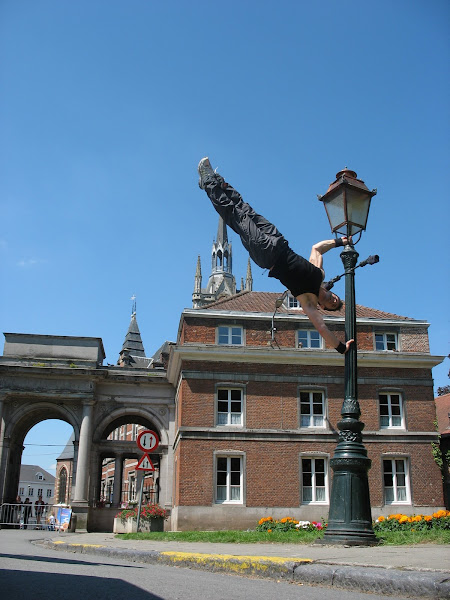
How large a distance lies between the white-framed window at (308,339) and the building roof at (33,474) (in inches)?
4019

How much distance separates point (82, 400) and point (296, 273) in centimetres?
2416

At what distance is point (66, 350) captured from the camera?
104 ft

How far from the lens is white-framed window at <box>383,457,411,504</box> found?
88.1 ft

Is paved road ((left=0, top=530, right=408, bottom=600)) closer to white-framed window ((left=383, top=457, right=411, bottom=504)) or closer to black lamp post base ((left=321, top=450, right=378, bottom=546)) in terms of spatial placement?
black lamp post base ((left=321, top=450, right=378, bottom=546))

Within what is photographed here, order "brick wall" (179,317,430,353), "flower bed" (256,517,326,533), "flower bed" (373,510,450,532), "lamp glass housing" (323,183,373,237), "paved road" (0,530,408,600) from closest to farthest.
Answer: "paved road" (0,530,408,600) → "lamp glass housing" (323,183,373,237) → "flower bed" (373,510,450,532) → "flower bed" (256,517,326,533) → "brick wall" (179,317,430,353)

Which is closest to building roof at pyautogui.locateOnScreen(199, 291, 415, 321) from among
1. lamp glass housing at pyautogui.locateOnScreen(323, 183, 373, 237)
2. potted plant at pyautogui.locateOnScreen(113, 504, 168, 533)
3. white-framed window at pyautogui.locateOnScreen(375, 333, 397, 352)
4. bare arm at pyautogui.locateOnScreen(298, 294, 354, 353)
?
white-framed window at pyautogui.locateOnScreen(375, 333, 397, 352)

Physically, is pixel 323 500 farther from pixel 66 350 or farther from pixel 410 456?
pixel 66 350

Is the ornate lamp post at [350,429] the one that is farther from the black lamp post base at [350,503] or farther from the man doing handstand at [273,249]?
the man doing handstand at [273,249]

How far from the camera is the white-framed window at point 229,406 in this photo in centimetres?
2712

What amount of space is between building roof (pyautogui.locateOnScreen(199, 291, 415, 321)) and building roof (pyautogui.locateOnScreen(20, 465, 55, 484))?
9942cm

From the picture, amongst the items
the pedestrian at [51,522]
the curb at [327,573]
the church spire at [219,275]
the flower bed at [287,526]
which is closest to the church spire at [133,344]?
the church spire at [219,275]

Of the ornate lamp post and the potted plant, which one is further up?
the ornate lamp post

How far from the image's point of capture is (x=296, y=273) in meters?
8.64

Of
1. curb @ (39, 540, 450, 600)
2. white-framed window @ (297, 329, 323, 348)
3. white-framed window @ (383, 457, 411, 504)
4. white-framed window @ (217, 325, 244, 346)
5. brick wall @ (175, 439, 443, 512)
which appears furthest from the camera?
white-framed window @ (297, 329, 323, 348)
